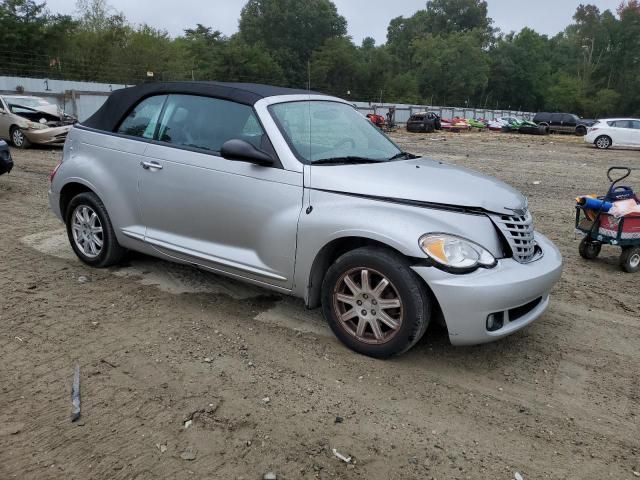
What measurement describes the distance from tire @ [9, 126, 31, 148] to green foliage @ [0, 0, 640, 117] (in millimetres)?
32876

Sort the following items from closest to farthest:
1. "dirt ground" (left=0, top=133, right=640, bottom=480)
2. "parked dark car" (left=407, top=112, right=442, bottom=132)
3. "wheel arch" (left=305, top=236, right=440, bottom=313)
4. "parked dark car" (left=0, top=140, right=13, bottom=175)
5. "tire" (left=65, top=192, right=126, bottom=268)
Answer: "dirt ground" (left=0, top=133, right=640, bottom=480) → "wheel arch" (left=305, top=236, right=440, bottom=313) → "tire" (left=65, top=192, right=126, bottom=268) → "parked dark car" (left=0, top=140, right=13, bottom=175) → "parked dark car" (left=407, top=112, right=442, bottom=132)

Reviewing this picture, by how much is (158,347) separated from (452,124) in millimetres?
42468

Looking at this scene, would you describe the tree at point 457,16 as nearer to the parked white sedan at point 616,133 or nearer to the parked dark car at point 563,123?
the parked dark car at point 563,123

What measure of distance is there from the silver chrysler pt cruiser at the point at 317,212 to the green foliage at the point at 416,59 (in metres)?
44.8

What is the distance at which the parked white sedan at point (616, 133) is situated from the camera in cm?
2519

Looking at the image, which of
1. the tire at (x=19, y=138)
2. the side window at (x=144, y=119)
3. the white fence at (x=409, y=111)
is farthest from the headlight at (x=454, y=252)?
the white fence at (x=409, y=111)

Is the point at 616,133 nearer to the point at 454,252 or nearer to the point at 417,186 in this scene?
the point at 417,186

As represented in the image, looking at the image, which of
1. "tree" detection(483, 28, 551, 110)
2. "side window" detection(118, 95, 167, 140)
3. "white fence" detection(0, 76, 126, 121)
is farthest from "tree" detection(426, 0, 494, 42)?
"side window" detection(118, 95, 167, 140)

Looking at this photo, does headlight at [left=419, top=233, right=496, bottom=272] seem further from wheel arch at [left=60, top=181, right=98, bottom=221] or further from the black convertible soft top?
wheel arch at [left=60, top=181, right=98, bottom=221]

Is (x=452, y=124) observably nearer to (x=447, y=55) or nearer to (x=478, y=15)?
(x=447, y=55)

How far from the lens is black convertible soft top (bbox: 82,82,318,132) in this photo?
4.30 metres


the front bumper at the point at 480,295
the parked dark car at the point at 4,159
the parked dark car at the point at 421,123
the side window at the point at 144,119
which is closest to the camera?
the front bumper at the point at 480,295

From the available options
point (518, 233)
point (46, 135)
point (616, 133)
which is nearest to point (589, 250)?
point (518, 233)

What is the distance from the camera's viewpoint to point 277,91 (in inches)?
177
